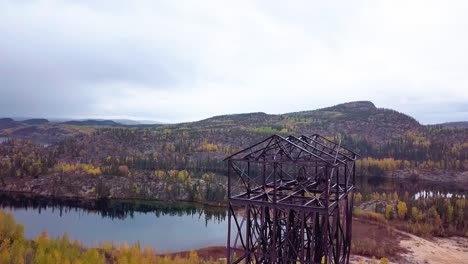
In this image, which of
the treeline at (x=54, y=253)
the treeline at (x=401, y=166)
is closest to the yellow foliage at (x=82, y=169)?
the treeline at (x=54, y=253)

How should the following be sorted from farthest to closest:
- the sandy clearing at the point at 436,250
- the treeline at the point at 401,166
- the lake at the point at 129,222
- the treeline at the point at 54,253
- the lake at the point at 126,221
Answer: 1. the treeline at the point at 401,166
2. the lake at the point at 126,221
3. the lake at the point at 129,222
4. the sandy clearing at the point at 436,250
5. the treeline at the point at 54,253

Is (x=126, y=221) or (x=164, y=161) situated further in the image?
(x=164, y=161)

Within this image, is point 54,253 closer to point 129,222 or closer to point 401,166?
point 129,222

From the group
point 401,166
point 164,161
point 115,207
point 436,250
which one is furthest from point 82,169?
point 401,166

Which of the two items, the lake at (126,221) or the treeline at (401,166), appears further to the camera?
the treeline at (401,166)

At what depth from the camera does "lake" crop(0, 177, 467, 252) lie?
57.9 m

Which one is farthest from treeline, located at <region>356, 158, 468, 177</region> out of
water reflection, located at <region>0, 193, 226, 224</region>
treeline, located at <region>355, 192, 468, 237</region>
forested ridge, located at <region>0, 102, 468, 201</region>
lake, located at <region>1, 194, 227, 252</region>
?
lake, located at <region>1, 194, 227, 252</region>

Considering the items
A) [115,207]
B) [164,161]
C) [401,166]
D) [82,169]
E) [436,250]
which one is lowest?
[115,207]

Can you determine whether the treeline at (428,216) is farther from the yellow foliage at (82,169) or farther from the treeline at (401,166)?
the yellow foliage at (82,169)

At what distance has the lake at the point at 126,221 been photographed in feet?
190

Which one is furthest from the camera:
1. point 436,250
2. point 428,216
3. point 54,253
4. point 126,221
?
point 126,221

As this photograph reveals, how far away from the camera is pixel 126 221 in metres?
70.6

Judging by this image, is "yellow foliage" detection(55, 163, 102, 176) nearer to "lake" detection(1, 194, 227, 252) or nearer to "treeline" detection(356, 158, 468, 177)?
"lake" detection(1, 194, 227, 252)

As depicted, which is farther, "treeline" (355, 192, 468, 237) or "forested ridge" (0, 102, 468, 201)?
"forested ridge" (0, 102, 468, 201)
